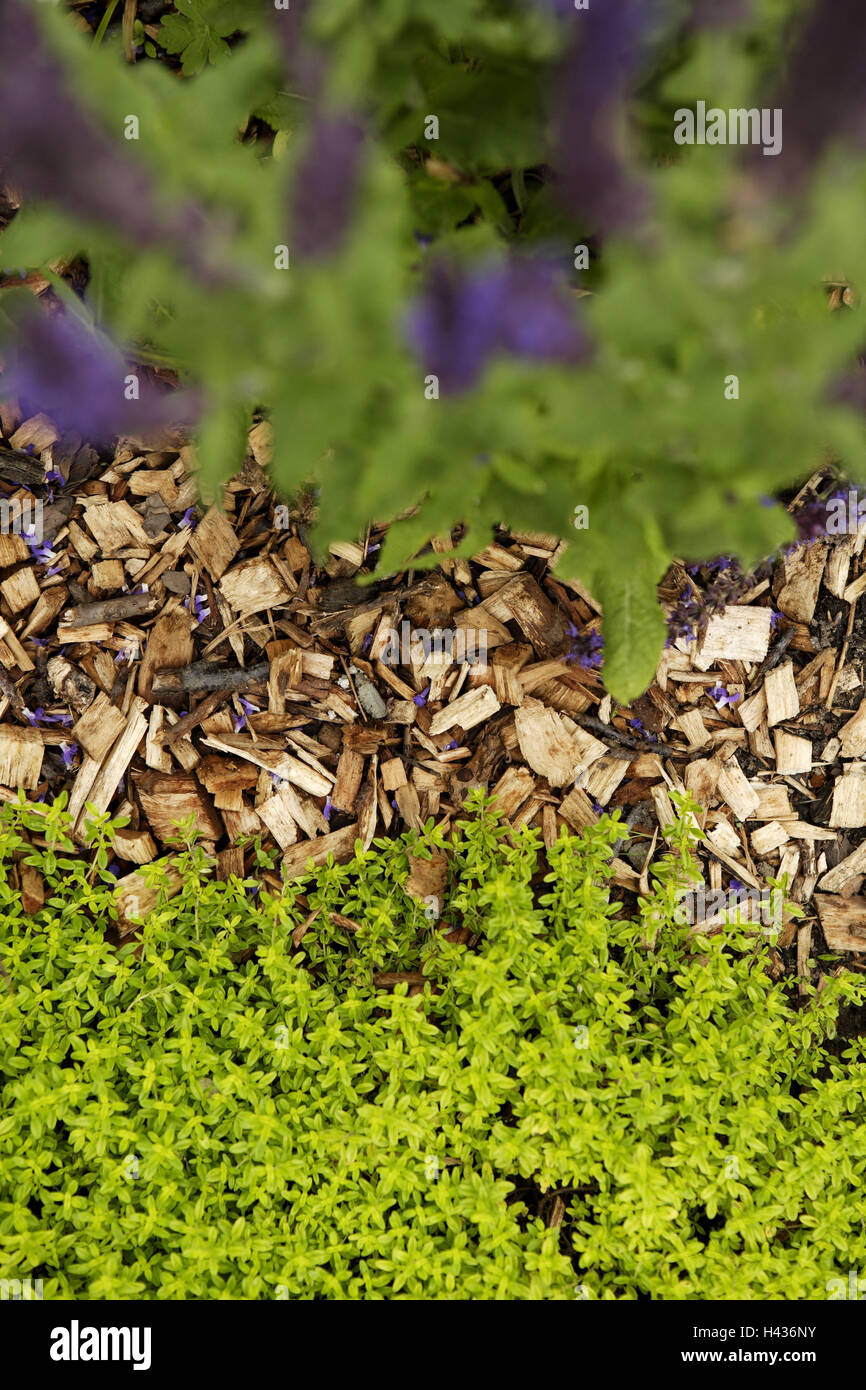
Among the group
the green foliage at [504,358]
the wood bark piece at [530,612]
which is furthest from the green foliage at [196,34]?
the wood bark piece at [530,612]

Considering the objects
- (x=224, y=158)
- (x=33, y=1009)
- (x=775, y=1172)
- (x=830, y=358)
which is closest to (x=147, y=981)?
(x=33, y=1009)

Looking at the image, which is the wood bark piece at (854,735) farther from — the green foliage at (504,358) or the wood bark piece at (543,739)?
the green foliage at (504,358)

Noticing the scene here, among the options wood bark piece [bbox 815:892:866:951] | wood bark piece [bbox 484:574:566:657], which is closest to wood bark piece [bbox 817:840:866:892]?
wood bark piece [bbox 815:892:866:951]

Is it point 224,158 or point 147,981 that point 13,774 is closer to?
point 147,981

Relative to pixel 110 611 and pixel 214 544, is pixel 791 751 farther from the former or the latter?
pixel 110 611

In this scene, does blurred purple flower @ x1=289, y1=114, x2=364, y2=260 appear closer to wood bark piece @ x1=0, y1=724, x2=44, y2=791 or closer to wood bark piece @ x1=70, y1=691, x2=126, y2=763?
wood bark piece @ x1=70, y1=691, x2=126, y2=763

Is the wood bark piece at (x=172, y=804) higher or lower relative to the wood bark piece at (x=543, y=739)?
lower

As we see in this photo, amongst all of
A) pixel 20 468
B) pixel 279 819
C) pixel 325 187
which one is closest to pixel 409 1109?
pixel 279 819
